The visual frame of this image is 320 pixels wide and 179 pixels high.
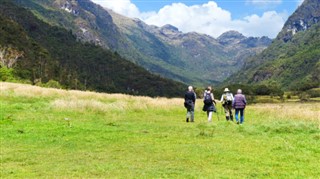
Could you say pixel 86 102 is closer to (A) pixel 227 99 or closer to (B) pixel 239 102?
(A) pixel 227 99

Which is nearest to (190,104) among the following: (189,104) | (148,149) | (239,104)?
(189,104)

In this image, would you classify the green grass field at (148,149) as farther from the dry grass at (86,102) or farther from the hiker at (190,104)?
the hiker at (190,104)

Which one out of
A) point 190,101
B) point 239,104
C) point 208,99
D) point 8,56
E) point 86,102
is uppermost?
point 8,56

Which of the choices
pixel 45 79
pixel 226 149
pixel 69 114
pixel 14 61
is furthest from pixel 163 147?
pixel 45 79

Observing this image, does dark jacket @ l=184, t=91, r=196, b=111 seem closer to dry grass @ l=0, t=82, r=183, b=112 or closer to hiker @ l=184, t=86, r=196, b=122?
hiker @ l=184, t=86, r=196, b=122

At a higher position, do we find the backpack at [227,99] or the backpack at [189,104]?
the backpack at [227,99]

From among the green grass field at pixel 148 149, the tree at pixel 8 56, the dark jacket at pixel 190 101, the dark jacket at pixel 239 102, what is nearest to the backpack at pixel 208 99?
the dark jacket at pixel 190 101

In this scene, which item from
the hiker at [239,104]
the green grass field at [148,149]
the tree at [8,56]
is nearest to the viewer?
the green grass field at [148,149]

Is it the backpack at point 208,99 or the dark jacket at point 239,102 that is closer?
the backpack at point 208,99

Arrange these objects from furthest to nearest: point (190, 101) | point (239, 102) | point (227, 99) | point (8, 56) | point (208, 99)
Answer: point (8, 56), point (227, 99), point (190, 101), point (239, 102), point (208, 99)

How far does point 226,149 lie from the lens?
19672mm

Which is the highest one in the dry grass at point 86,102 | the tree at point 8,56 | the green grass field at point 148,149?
the tree at point 8,56

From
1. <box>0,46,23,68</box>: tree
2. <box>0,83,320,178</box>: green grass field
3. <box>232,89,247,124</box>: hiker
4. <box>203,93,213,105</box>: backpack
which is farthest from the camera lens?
<box>0,46,23,68</box>: tree

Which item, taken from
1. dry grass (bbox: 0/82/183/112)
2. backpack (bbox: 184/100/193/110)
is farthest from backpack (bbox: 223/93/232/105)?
dry grass (bbox: 0/82/183/112)
